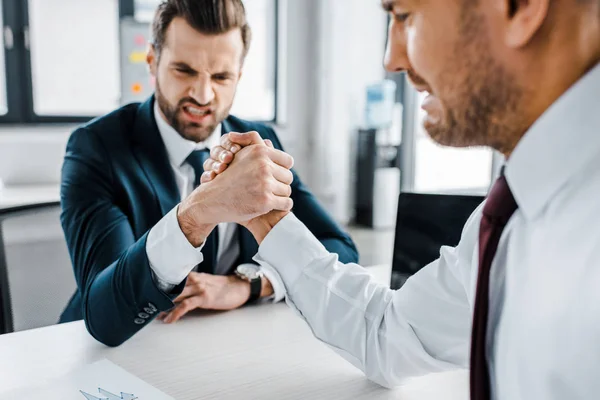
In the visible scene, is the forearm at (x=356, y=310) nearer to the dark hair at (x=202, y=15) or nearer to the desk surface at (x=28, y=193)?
the dark hair at (x=202, y=15)

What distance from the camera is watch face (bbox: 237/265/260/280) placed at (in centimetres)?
126

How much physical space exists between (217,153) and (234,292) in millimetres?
313

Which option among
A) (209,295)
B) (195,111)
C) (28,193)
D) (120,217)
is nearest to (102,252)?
(120,217)

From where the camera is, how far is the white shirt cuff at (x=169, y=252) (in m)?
1.00

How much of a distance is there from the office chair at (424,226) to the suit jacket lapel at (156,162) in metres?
0.55

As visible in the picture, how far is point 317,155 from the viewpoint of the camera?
4320 mm

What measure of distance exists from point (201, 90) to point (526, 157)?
3.35ft

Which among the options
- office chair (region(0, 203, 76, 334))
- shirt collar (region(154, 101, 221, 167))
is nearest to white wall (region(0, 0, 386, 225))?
office chair (region(0, 203, 76, 334))

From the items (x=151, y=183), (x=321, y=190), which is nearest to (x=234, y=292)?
(x=151, y=183)

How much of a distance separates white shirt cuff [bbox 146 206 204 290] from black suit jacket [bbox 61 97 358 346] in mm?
18

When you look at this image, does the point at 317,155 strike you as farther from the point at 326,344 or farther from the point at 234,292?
the point at 326,344

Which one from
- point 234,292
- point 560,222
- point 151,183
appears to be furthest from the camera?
point 151,183

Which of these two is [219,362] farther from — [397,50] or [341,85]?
[341,85]

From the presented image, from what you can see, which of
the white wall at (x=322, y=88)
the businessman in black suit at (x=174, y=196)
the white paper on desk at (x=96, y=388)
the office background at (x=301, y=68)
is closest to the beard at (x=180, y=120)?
the businessman in black suit at (x=174, y=196)
